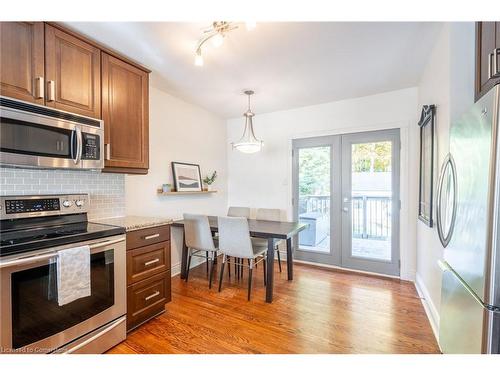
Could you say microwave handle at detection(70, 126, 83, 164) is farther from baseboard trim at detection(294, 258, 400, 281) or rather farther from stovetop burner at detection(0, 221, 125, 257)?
baseboard trim at detection(294, 258, 400, 281)

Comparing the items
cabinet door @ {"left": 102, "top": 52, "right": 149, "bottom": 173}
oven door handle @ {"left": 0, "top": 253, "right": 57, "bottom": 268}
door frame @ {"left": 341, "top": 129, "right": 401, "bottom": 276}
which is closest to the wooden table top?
door frame @ {"left": 341, "top": 129, "right": 401, "bottom": 276}

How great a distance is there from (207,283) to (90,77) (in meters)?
2.52

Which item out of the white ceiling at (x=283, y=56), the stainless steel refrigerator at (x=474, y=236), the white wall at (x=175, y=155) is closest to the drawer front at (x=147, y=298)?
the white wall at (x=175, y=155)

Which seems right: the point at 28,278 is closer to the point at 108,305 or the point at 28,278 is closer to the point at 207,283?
the point at 108,305

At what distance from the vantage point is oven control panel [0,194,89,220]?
1.57 meters

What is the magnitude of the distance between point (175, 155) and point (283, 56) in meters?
1.98

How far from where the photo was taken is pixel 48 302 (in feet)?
4.70

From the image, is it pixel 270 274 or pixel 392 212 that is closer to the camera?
pixel 270 274

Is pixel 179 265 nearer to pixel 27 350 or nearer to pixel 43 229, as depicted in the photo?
pixel 43 229

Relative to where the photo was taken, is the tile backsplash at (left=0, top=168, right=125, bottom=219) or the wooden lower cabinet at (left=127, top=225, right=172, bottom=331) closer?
the tile backsplash at (left=0, top=168, right=125, bottom=219)

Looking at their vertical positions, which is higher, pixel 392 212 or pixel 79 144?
pixel 79 144

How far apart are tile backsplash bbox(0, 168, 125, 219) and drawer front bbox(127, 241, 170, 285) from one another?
653 mm

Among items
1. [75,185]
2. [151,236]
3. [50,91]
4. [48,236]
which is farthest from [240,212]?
[50,91]

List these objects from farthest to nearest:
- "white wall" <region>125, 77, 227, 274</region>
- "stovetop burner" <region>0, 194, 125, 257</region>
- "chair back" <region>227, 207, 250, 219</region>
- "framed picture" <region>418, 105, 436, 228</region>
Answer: "chair back" <region>227, 207, 250, 219</region>
"white wall" <region>125, 77, 227, 274</region>
"framed picture" <region>418, 105, 436, 228</region>
"stovetop burner" <region>0, 194, 125, 257</region>
